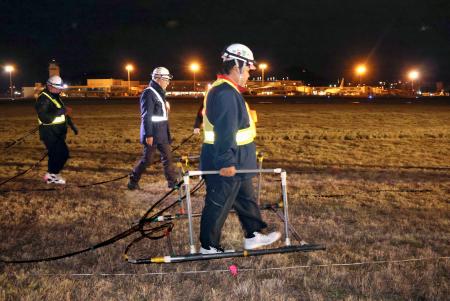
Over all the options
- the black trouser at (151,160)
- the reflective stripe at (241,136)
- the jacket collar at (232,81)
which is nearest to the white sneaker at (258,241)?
the reflective stripe at (241,136)

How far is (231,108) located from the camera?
4.66m

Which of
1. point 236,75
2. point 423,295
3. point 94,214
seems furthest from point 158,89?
point 423,295

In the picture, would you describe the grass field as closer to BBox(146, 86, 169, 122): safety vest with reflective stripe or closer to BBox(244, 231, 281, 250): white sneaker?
BBox(244, 231, 281, 250): white sneaker

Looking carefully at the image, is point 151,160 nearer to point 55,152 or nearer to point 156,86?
point 156,86

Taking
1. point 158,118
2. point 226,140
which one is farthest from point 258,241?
point 158,118

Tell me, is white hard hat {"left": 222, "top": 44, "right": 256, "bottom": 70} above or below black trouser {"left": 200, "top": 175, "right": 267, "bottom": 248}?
above

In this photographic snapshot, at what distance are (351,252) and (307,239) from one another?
0.66 metres

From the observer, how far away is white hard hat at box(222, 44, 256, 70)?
16.0ft

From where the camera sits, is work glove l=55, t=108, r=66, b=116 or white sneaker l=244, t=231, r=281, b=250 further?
work glove l=55, t=108, r=66, b=116

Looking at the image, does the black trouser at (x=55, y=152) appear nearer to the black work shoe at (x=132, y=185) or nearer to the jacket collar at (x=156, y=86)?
the black work shoe at (x=132, y=185)

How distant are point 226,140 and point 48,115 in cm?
565

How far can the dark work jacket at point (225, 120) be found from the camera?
466 cm

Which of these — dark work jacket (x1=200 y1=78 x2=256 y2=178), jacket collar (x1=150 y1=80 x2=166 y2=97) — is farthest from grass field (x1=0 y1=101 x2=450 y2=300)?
jacket collar (x1=150 y1=80 x2=166 y2=97)

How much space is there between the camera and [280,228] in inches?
256
